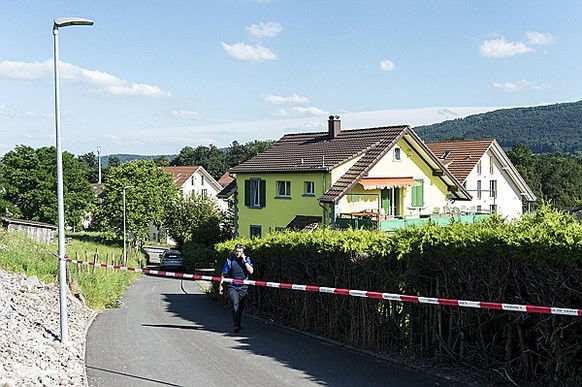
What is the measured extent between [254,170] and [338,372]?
3393 centimetres

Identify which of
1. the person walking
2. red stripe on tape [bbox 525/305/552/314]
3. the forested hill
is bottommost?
the person walking

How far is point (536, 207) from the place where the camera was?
9555 millimetres

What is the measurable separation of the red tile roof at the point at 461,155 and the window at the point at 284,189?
2063 cm

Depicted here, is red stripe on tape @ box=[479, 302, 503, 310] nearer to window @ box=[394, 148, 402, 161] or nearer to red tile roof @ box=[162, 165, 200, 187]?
window @ box=[394, 148, 402, 161]

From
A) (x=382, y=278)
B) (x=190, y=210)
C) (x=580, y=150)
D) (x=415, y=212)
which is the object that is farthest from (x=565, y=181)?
(x=382, y=278)

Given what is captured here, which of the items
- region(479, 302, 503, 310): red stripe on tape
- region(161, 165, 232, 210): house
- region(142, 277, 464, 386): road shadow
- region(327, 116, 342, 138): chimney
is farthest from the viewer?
region(161, 165, 232, 210): house

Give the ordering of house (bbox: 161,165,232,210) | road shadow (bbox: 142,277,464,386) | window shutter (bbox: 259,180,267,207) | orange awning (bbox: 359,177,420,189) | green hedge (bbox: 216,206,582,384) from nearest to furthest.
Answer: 1. green hedge (bbox: 216,206,582,384)
2. road shadow (bbox: 142,277,464,386)
3. orange awning (bbox: 359,177,420,189)
4. window shutter (bbox: 259,180,267,207)
5. house (bbox: 161,165,232,210)

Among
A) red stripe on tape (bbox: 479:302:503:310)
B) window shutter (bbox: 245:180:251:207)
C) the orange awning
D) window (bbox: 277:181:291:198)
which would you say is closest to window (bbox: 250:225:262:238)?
window shutter (bbox: 245:180:251:207)

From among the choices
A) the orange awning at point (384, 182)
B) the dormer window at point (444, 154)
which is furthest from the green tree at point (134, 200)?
the orange awning at point (384, 182)

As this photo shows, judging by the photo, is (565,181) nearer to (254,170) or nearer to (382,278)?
(254,170)

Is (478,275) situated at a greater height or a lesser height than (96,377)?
greater

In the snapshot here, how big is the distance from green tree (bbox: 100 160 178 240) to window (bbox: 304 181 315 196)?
34548 mm

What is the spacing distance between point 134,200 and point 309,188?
36.3 metres

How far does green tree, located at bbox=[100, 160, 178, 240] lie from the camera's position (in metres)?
71.3
